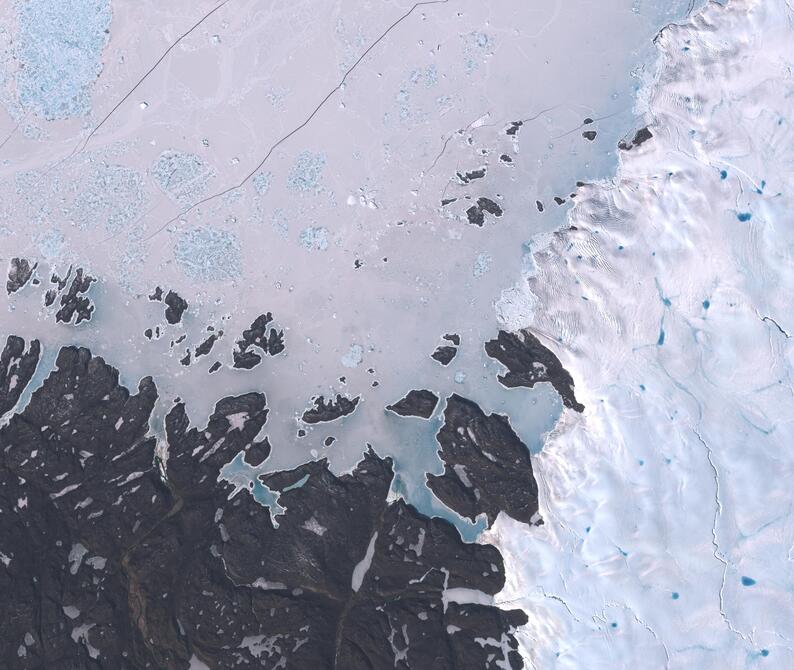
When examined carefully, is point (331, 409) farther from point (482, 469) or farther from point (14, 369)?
point (14, 369)

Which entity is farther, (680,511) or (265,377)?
(265,377)

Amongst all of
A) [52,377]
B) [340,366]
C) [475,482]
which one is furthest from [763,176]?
[52,377]

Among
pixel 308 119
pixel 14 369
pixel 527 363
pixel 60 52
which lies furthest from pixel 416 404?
pixel 60 52

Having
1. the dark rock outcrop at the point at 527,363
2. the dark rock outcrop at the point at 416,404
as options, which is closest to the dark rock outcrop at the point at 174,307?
the dark rock outcrop at the point at 416,404

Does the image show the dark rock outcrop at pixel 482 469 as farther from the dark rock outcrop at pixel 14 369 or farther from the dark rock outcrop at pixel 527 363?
the dark rock outcrop at pixel 14 369

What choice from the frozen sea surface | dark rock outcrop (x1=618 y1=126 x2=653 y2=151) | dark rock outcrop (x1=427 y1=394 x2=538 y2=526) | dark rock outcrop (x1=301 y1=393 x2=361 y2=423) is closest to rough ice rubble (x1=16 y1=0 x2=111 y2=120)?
the frozen sea surface

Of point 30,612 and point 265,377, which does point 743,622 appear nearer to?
point 265,377

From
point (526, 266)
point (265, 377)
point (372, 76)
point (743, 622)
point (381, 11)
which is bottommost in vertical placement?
point (743, 622)

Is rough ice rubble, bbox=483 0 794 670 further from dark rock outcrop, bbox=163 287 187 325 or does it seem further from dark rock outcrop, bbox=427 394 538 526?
dark rock outcrop, bbox=163 287 187 325

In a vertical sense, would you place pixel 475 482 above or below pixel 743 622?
above
